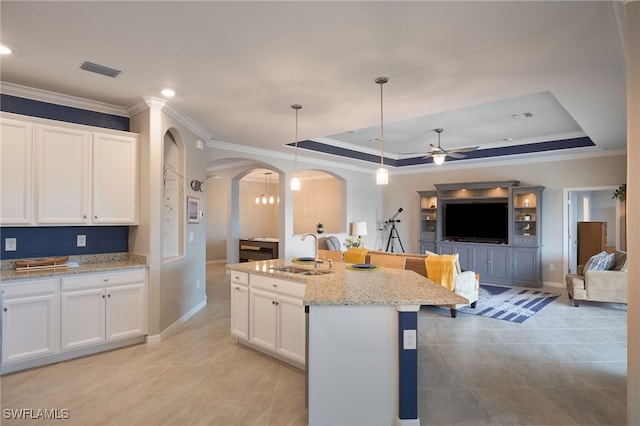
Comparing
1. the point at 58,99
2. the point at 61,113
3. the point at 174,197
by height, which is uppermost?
the point at 58,99

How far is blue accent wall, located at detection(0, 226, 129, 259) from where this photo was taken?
141 inches

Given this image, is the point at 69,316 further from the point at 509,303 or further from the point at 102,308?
the point at 509,303

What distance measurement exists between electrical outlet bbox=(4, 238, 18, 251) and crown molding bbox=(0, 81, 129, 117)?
142 cm

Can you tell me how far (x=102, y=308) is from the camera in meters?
3.63

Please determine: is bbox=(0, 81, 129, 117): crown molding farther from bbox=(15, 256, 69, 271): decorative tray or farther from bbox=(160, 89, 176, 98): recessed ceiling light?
bbox=(15, 256, 69, 271): decorative tray

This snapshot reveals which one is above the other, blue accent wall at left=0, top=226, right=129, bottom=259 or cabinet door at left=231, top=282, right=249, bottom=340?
blue accent wall at left=0, top=226, right=129, bottom=259

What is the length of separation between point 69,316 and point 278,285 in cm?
203

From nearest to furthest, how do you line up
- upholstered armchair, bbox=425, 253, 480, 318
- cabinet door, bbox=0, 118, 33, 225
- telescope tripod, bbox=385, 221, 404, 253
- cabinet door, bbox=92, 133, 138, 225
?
cabinet door, bbox=0, 118, 33, 225
cabinet door, bbox=92, 133, 138, 225
upholstered armchair, bbox=425, 253, 480, 318
telescope tripod, bbox=385, 221, 404, 253

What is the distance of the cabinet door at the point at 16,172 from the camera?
3273 mm

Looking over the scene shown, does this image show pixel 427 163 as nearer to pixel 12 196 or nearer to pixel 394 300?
pixel 394 300

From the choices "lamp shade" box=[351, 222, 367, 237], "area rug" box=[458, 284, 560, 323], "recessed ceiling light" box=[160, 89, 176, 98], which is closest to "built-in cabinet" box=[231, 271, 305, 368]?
"recessed ceiling light" box=[160, 89, 176, 98]

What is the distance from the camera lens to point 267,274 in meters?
3.45

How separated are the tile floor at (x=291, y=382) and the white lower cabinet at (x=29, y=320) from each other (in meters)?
0.20

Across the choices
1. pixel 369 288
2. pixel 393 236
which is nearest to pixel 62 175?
pixel 369 288
